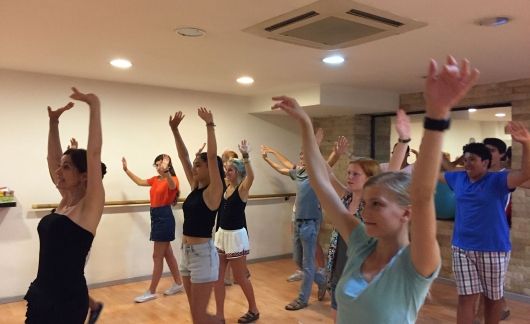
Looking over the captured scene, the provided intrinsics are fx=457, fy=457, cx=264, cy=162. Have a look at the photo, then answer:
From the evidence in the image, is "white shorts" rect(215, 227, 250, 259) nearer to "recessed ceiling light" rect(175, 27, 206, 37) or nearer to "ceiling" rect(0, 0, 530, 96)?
"ceiling" rect(0, 0, 530, 96)

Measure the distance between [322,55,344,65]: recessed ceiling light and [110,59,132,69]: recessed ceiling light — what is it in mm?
1591

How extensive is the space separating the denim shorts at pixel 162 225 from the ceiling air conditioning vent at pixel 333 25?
2.31 meters

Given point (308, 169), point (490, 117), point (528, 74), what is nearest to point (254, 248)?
point (490, 117)

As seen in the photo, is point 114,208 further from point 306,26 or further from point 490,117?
point 490,117

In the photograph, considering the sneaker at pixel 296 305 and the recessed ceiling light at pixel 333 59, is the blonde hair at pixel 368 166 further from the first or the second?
the sneaker at pixel 296 305

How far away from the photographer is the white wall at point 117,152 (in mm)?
4180

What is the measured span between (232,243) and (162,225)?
3.68 feet

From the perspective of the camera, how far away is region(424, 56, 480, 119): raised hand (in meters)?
0.87

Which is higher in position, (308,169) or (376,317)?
(308,169)

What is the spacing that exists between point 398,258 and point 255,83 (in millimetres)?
3711

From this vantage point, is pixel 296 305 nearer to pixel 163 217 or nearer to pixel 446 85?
pixel 163 217

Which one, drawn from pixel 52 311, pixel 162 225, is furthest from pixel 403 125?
pixel 162 225

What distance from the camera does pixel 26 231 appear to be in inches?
167

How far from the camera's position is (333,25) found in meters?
2.55
